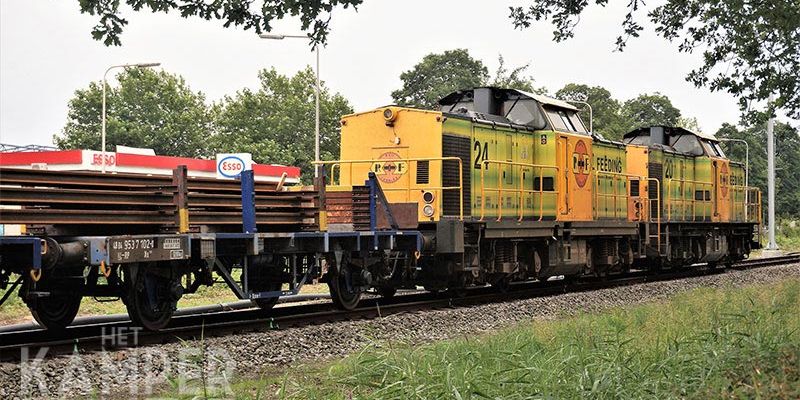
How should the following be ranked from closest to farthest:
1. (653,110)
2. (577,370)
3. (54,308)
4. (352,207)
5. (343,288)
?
(577,370) < (54,308) < (343,288) < (352,207) < (653,110)

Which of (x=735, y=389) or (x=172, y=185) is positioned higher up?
(x=172, y=185)

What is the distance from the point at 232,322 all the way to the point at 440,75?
48.5m

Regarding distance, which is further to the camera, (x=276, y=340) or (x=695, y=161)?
(x=695, y=161)

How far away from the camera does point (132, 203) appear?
9992 mm

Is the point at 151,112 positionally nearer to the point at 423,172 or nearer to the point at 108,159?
the point at 108,159

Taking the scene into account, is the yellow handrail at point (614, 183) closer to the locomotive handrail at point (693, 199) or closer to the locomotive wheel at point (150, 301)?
the locomotive handrail at point (693, 199)

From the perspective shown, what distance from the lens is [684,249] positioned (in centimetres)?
2430

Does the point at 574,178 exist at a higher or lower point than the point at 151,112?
lower

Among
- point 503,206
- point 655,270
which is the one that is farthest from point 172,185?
point 655,270

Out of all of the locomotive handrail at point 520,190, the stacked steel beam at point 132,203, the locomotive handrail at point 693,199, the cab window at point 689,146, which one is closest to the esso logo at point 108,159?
the cab window at point 689,146

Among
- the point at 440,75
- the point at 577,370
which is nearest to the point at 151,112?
the point at 440,75

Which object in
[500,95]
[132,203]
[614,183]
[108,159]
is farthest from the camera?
[108,159]

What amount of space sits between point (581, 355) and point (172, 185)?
17.4 feet

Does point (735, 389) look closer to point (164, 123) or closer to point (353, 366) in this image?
point (353, 366)
